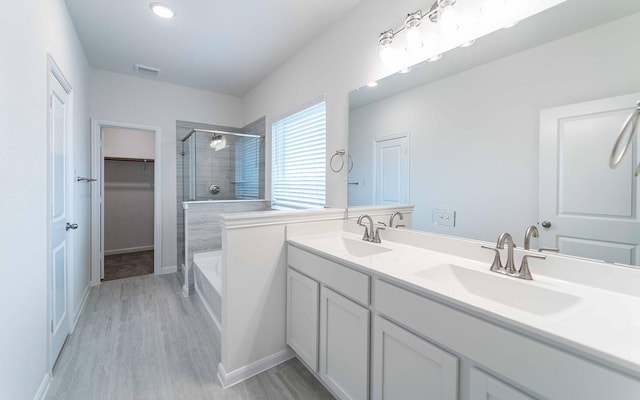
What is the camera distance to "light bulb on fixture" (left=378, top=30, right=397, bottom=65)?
1.82 metres

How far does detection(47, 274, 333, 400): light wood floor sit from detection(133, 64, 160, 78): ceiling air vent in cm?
273

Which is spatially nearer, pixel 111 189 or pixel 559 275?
pixel 559 275

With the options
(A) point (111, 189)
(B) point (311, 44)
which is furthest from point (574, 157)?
(A) point (111, 189)

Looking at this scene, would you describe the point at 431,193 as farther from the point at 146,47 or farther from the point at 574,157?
the point at 146,47

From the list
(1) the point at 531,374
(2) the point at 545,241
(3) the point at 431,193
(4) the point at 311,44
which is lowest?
(1) the point at 531,374

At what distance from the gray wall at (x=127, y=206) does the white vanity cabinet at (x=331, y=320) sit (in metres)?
4.55

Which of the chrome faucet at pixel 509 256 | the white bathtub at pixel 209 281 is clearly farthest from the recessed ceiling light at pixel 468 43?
the white bathtub at pixel 209 281

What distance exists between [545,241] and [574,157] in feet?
1.24

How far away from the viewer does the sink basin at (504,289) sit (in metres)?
1.01

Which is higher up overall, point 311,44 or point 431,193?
point 311,44

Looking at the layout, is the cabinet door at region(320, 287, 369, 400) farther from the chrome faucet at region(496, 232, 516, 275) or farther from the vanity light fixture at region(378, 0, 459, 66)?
the vanity light fixture at region(378, 0, 459, 66)

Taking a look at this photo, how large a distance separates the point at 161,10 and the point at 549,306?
316cm

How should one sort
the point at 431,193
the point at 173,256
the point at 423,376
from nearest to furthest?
the point at 423,376
the point at 431,193
the point at 173,256

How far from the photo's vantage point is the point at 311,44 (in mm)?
2715
